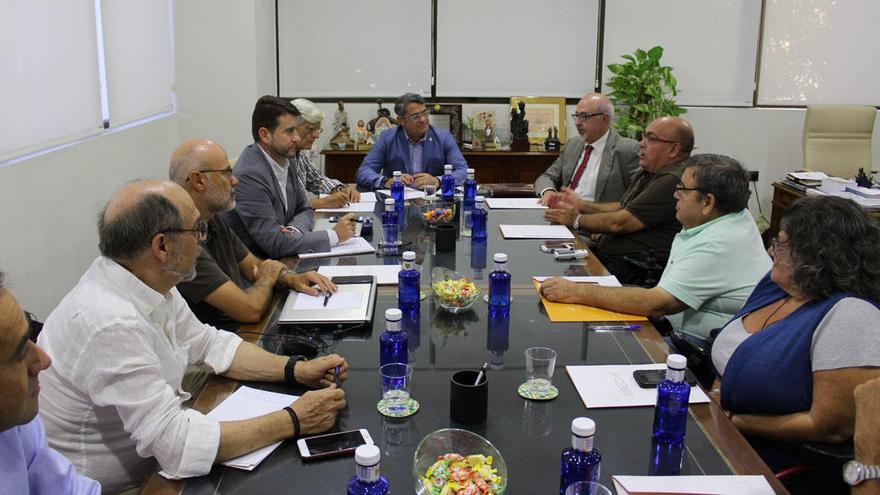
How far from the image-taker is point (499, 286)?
2.35m

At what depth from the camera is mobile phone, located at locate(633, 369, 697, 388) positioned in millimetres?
1841

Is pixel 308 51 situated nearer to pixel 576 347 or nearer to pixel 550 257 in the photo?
pixel 550 257

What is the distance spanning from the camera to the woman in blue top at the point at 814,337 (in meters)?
1.79

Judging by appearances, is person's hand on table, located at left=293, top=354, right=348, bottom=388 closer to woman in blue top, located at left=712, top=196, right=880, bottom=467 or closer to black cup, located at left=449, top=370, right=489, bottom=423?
black cup, located at left=449, top=370, right=489, bottom=423

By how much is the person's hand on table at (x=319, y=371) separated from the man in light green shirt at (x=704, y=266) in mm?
884

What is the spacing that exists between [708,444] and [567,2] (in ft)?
17.9

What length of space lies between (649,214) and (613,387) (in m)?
1.87

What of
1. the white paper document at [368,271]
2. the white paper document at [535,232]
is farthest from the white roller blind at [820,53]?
the white paper document at [368,271]

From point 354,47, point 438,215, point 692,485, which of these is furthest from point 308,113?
point 692,485

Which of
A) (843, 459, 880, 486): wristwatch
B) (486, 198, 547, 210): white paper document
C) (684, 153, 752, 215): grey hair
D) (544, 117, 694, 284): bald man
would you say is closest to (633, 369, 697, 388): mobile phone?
(843, 459, 880, 486): wristwatch

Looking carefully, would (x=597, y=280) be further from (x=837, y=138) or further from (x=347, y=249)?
(x=837, y=138)

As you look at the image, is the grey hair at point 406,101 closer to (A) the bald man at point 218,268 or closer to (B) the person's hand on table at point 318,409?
(A) the bald man at point 218,268

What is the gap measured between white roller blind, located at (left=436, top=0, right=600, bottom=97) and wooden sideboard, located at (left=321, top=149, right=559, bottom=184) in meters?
0.68

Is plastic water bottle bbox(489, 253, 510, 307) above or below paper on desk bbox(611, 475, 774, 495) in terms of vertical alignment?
above
